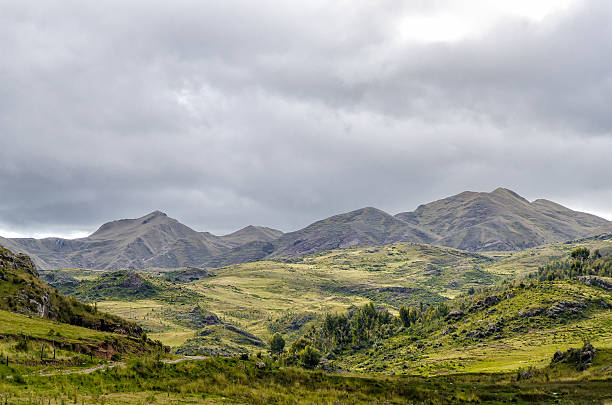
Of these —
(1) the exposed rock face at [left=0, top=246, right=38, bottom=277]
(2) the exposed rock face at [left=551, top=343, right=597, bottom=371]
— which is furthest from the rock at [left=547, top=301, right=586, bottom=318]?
(1) the exposed rock face at [left=0, top=246, right=38, bottom=277]

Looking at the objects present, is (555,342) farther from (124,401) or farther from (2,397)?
(2,397)

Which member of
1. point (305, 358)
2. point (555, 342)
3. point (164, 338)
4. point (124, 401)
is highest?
point (124, 401)

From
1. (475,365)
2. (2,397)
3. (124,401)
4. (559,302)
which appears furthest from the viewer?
(559,302)

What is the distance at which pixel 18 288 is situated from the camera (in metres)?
60.3

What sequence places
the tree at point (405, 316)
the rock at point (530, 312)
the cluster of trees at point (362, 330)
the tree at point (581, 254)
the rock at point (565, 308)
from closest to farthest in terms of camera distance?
the rock at point (565, 308), the rock at point (530, 312), the cluster of trees at point (362, 330), the tree at point (405, 316), the tree at point (581, 254)

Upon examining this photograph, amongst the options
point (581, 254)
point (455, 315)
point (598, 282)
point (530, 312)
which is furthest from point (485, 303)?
point (581, 254)

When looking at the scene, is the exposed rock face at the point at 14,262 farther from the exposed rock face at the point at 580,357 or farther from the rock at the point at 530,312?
the rock at the point at 530,312

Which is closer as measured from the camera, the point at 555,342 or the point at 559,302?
the point at 555,342

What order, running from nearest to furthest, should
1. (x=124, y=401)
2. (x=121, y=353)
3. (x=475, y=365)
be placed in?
(x=124, y=401)
(x=121, y=353)
(x=475, y=365)

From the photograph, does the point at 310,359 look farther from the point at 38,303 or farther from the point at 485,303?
the point at 485,303

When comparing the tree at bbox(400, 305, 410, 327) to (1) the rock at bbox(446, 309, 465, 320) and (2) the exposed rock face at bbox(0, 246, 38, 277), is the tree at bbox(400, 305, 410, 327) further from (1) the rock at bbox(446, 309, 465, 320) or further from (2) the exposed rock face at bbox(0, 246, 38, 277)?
(2) the exposed rock face at bbox(0, 246, 38, 277)

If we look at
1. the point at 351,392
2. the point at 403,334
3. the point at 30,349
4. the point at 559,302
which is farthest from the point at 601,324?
the point at 30,349

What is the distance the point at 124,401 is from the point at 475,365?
75412 mm

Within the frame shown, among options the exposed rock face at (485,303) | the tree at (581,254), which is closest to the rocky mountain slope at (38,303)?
the exposed rock face at (485,303)
